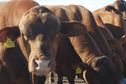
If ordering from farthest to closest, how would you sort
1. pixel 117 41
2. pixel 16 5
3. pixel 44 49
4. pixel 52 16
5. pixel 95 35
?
pixel 117 41
pixel 95 35
pixel 16 5
pixel 52 16
pixel 44 49

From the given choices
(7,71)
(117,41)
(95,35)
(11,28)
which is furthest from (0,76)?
(117,41)

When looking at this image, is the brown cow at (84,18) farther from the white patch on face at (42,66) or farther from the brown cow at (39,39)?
the white patch on face at (42,66)

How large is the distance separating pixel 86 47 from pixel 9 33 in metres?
1.89

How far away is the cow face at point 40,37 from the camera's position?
281 inches

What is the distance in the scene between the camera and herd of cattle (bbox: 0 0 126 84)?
7.40m

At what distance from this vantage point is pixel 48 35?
744 cm

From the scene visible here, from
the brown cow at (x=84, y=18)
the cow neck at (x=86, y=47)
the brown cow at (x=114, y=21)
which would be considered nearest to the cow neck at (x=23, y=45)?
the cow neck at (x=86, y=47)

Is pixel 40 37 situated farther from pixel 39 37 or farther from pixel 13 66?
pixel 13 66

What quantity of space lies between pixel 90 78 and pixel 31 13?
5.98 feet

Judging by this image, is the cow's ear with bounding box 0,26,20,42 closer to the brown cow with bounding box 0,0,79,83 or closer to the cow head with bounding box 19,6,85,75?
the brown cow with bounding box 0,0,79,83

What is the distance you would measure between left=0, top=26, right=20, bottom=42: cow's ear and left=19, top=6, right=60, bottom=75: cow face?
215mm

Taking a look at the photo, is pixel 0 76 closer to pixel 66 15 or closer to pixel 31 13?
pixel 31 13

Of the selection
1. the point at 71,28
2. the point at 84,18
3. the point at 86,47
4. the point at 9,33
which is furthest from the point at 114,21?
the point at 9,33

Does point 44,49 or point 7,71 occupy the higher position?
point 44,49
